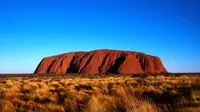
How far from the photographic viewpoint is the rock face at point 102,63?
10275 centimetres

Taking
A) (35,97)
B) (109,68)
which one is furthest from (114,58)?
(35,97)

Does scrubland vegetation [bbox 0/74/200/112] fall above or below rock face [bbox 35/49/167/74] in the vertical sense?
below

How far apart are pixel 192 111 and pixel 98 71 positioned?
100719 mm

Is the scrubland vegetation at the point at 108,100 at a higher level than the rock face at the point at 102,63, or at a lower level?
lower

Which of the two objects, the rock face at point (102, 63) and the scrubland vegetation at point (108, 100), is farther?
the rock face at point (102, 63)

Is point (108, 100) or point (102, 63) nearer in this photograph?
point (108, 100)

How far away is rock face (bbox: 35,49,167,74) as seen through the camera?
103 meters

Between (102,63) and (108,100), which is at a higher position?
(102,63)

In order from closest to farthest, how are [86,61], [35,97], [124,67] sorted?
[35,97]
[124,67]
[86,61]

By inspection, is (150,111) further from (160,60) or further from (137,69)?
(160,60)

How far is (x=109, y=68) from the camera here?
4171 inches

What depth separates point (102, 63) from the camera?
109688 millimetres

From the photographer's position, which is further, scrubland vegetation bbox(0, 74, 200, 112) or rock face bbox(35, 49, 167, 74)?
rock face bbox(35, 49, 167, 74)

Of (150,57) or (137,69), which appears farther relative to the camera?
(150,57)
